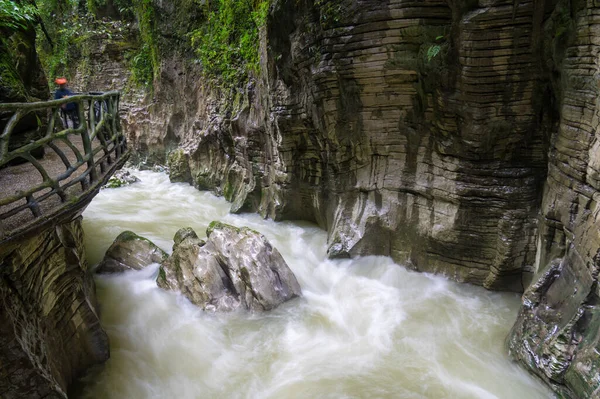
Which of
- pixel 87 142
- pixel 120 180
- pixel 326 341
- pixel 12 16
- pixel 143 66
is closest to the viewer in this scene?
pixel 87 142

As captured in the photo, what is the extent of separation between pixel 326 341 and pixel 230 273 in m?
2.16

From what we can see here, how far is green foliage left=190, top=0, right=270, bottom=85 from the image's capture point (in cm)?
1122

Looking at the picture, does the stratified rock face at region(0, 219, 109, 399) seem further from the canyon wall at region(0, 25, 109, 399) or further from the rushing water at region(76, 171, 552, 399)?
the rushing water at region(76, 171, 552, 399)

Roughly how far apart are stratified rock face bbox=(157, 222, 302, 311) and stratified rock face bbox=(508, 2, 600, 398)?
3865 mm

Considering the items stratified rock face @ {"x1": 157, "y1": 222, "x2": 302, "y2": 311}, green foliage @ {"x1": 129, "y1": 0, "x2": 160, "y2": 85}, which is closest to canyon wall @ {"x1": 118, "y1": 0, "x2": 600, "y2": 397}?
stratified rock face @ {"x1": 157, "y1": 222, "x2": 302, "y2": 311}

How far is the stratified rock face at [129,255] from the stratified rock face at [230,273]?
65cm

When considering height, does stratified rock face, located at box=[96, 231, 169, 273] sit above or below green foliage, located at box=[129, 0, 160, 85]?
below

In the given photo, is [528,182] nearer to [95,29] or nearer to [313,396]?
[313,396]

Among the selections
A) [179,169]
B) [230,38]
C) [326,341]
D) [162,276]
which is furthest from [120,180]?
[326,341]

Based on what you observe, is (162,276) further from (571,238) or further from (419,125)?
(571,238)

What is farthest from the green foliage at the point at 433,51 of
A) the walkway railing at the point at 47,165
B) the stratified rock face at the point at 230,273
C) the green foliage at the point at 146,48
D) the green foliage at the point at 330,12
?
the green foliage at the point at 146,48

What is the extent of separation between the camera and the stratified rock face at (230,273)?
6.78 metres

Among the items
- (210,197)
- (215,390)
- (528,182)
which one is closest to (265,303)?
(215,390)

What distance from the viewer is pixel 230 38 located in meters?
12.6
